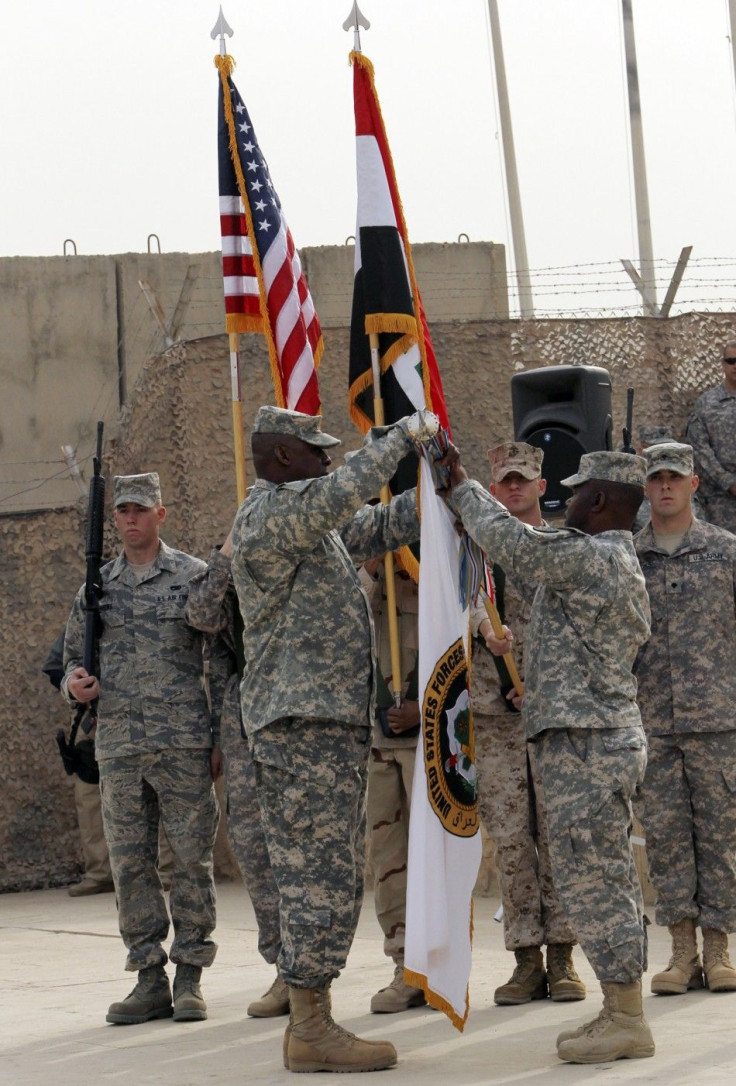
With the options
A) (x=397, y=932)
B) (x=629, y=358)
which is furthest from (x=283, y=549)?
(x=629, y=358)

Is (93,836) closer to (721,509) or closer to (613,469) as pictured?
(721,509)

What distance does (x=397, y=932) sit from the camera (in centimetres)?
638

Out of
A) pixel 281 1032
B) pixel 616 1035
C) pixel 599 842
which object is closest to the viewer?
pixel 616 1035

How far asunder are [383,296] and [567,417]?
8.38 feet

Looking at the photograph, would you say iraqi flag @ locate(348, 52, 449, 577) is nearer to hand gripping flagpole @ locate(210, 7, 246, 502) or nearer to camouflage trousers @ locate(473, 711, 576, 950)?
hand gripping flagpole @ locate(210, 7, 246, 502)

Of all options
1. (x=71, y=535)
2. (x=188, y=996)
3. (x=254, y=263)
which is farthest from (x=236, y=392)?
(x=71, y=535)

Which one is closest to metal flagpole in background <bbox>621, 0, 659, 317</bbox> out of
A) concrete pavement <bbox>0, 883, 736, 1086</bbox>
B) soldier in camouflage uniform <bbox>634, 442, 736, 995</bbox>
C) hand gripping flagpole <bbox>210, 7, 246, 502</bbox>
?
concrete pavement <bbox>0, 883, 736, 1086</bbox>

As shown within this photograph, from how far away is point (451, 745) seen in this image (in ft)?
18.1

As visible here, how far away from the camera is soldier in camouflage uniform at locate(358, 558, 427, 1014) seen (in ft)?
20.9

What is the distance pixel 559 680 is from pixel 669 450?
1587mm

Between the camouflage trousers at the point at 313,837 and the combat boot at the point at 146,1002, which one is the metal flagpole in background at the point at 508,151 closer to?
the combat boot at the point at 146,1002

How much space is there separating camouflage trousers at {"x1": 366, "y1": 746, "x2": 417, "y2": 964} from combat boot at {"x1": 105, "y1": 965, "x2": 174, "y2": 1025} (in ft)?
2.78

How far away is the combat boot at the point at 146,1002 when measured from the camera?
6320mm

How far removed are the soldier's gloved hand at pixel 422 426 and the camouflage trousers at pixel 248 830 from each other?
166 cm
